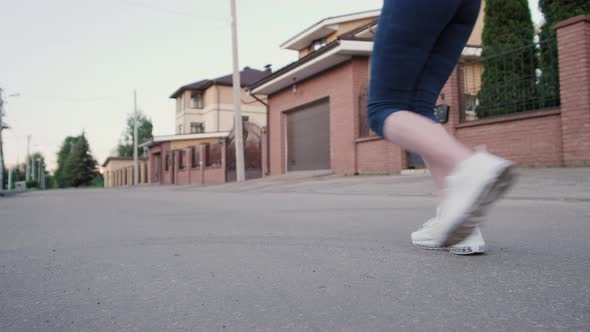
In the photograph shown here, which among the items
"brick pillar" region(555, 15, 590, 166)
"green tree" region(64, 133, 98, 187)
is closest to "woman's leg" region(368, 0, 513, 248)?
"brick pillar" region(555, 15, 590, 166)

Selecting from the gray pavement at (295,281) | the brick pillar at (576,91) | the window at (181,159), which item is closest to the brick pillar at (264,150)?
the window at (181,159)

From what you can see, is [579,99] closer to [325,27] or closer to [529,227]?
[529,227]

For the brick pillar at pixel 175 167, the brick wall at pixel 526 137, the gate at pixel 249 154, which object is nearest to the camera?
→ the brick wall at pixel 526 137

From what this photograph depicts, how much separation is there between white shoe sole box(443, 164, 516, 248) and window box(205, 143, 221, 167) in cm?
2068

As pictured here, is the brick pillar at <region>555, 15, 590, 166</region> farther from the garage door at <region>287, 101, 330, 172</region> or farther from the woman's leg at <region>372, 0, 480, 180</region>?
the garage door at <region>287, 101, 330, 172</region>

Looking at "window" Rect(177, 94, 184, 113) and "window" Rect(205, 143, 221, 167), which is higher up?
"window" Rect(177, 94, 184, 113)

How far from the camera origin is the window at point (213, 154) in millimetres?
22172

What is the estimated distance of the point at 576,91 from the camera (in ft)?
24.7

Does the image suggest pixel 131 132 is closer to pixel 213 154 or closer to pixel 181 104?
pixel 181 104

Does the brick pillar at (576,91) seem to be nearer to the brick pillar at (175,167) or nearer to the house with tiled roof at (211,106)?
the brick pillar at (175,167)

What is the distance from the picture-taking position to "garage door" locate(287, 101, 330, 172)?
15.7 metres

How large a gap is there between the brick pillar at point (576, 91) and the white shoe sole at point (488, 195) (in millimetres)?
7084

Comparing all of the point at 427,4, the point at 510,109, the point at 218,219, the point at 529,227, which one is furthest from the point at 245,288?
the point at 510,109

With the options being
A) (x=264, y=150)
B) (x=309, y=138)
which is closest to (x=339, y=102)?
(x=309, y=138)
